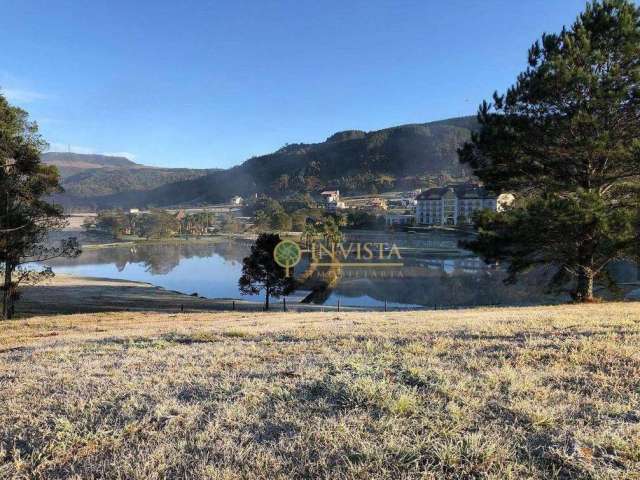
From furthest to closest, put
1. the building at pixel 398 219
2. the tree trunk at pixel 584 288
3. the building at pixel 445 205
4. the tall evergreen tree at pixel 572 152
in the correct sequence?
1. the building at pixel 398 219
2. the building at pixel 445 205
3. the tree trunk at pixel 584 288
4. the tall evergreen tree at pixel 572 152

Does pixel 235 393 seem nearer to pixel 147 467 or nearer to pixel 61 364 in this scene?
pixel 147 467

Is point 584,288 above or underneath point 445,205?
underneath

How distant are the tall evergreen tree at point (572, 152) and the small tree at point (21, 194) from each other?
71.1ft

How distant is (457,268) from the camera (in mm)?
58562

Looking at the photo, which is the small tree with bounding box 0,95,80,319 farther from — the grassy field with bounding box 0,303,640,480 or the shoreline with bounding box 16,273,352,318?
the grassy field with bounding box 0,303,640,480

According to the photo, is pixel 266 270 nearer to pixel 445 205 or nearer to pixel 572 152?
pixel 572 152

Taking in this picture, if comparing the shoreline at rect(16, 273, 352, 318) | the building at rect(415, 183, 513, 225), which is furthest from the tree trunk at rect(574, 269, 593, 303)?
the building at rect(415, 183, 513, 225)

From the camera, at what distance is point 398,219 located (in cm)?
12888

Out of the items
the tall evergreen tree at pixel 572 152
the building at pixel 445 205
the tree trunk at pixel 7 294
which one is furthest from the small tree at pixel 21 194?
the building at pixel 445 205

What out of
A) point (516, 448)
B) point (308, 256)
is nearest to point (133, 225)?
point (308, 256)

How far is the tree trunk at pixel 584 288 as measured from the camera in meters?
19.1

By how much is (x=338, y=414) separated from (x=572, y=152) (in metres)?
18.3

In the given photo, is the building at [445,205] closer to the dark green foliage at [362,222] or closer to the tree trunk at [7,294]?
the dark green foliage at [362,222]

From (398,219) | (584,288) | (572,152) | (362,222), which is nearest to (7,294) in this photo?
(572,152)
